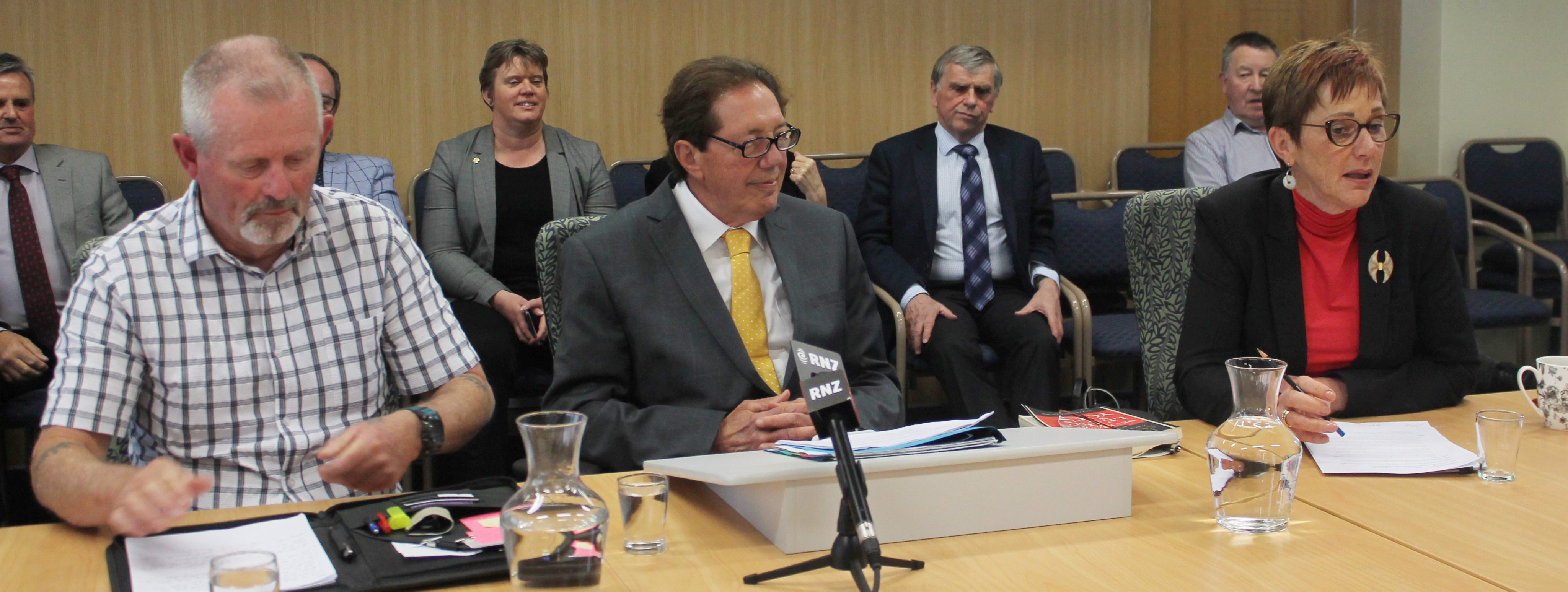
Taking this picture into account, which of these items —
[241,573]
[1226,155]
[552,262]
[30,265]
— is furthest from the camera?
[1226,155]

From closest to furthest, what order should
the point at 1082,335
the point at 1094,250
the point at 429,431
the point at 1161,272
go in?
the point at 429,431
the point at 1161,272
the point at 1082,335
the point at 1094,250

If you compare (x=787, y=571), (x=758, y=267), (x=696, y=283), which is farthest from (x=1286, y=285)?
(x=787, y=571)

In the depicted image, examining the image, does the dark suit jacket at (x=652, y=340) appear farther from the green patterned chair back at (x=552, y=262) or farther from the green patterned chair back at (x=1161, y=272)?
the green patterned chair back at (x=1161, y=272)

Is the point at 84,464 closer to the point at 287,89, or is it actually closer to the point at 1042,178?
the point at 287,89

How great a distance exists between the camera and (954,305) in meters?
3.61

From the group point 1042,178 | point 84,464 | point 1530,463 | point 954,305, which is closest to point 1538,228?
point 1042,178

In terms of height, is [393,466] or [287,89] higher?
[287,89]

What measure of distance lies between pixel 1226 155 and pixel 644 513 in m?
3.57

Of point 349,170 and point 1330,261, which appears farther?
point 349,170

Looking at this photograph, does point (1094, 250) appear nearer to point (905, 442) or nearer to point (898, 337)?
point (898, 337)

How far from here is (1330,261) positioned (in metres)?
2.12

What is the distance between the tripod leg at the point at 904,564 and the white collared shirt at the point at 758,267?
2.98 ft

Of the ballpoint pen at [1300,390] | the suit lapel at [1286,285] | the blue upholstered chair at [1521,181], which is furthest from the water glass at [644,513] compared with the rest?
the blue upholstered chair at [1521,181]

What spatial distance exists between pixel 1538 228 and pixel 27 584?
5.53 meters
